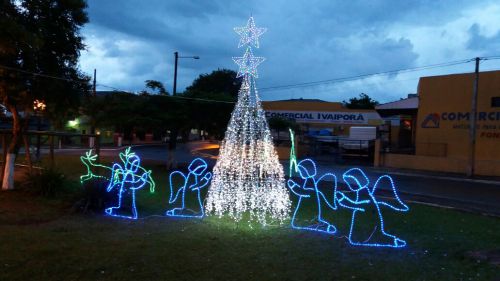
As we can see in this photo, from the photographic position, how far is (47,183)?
13203mm

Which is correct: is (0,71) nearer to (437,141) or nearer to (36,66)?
(36,66)

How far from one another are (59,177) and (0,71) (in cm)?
332

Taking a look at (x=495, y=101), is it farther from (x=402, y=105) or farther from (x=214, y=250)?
(x=214, y=250)

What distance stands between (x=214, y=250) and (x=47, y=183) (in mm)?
7237

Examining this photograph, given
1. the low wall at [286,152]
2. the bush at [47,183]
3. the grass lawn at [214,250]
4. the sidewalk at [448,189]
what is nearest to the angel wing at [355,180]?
the sidewalk at [448,189]

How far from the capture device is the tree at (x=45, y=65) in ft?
45.3

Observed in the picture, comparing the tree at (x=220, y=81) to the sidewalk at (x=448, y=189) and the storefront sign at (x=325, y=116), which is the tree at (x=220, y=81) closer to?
the storefront sign at (x=325, y=116)

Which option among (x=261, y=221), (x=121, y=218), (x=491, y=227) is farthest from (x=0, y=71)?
(x=491, y=227)

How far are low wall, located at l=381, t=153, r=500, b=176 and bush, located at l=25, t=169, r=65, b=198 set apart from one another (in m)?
20.1

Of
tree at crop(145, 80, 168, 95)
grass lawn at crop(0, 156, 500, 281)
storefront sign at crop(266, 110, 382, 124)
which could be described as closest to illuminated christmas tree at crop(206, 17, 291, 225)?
grass lawn at crop(0, 156, 500, 281)

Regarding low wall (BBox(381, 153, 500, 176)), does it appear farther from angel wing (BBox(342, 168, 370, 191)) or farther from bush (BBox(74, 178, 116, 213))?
bush (BBox(74, 178, 116, 213))

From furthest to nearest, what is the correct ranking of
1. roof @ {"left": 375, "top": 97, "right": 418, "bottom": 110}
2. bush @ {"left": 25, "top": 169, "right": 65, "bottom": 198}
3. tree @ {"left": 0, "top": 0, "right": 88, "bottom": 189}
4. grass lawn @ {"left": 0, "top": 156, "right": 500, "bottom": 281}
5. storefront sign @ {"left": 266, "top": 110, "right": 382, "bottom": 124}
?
storefront sign @ {"left": 266, "top": 110, "right": 382, "bottom": 124}, roof @ {"left": 375, "top": 97, "right": 418, "bottom": 110}, tree @ {"left": 0, "top": 0, "right": 88, "bottom": 189}, bush @ {"left": 25, "top": 169, "right": 65, "bottom": 198}, grass lawn @ {"left": 0, "top": 156, "right": 500, "bottom": 281}

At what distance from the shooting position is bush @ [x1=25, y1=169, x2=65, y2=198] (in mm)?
13195

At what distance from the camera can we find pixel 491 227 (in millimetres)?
10719
